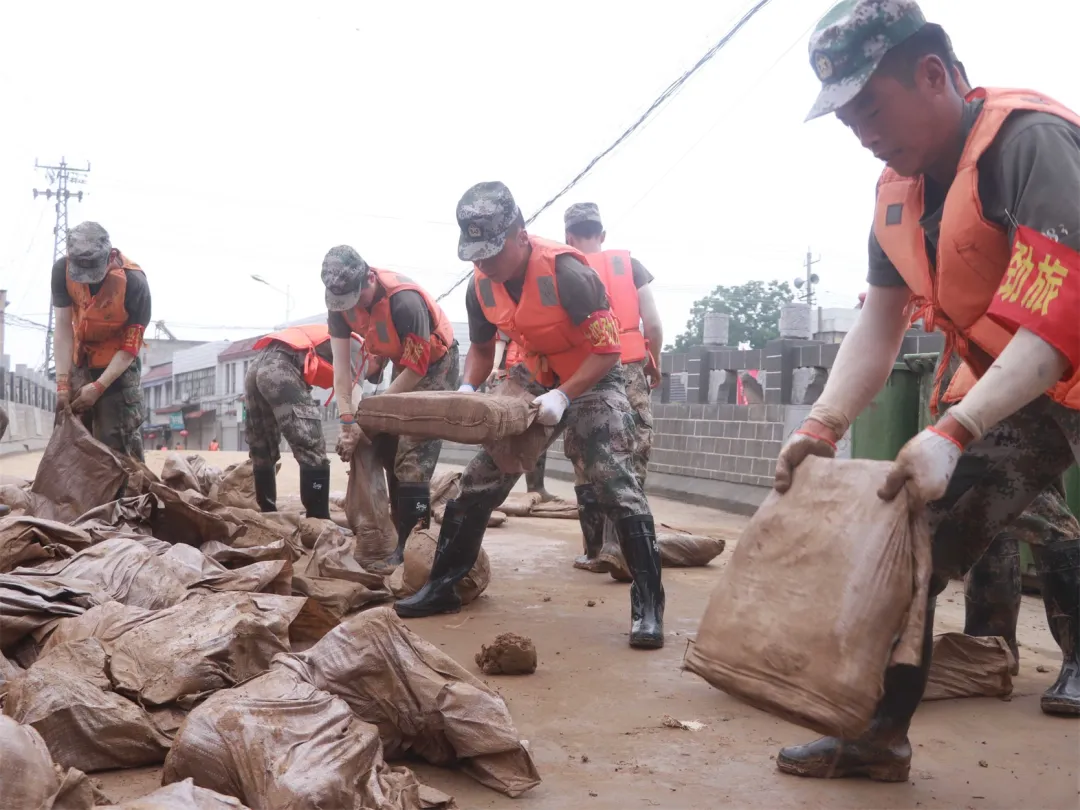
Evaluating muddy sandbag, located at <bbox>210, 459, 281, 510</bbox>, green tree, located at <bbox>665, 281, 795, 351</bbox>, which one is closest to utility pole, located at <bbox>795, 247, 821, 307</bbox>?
green tree, located at <bbox>665, 281, 795, 351</bbox>

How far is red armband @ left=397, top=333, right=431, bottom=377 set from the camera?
17.2 ft

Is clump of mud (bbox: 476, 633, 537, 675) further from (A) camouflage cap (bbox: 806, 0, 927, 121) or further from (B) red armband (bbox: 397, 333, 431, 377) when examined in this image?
(B) red armband (bbox: 397, 333, 431, 377)

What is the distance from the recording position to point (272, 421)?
20.5 ft

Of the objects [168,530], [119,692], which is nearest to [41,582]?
[119,692]

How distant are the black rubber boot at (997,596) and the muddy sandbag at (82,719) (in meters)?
2.56

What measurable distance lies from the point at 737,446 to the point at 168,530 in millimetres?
6463

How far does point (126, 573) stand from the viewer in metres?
3.31

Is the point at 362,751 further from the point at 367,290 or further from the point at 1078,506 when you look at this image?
the point at 1078,506

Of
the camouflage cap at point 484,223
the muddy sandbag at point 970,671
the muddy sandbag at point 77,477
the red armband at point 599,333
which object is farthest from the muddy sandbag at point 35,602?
the muddy sandbag at point 970,671

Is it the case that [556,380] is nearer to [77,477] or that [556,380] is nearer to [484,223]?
[484,223]

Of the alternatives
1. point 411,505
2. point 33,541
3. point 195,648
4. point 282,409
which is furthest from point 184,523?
point 195,648

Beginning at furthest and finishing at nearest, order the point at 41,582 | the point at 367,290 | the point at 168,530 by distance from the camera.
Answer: the point at 367,290, the point at 168,530, the point at 41,582

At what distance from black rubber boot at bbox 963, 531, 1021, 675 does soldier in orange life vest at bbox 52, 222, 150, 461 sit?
15.1ft

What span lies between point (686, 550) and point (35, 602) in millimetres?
3458
